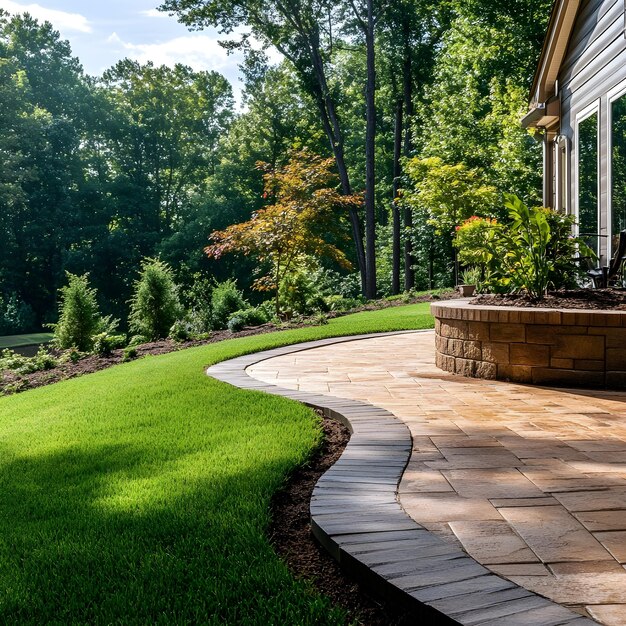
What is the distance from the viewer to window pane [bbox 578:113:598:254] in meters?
8.19

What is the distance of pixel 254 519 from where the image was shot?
2490 millimetres

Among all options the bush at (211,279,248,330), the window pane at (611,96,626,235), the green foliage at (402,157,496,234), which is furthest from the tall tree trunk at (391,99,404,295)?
the window pane at (611,96,626,235)

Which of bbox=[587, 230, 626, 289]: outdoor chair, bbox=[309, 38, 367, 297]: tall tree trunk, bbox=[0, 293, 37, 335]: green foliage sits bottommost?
bbox=[0, 293, 37, 335]: green foliage

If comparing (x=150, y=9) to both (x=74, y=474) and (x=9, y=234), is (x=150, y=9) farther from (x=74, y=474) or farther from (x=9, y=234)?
(x=74, y=474)

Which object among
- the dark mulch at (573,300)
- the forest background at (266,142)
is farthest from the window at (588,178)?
the forest background at (266,142)

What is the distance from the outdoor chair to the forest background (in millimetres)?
7628

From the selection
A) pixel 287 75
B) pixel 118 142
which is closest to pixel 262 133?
pixel 287 75

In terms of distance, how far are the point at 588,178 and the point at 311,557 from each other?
7.48m

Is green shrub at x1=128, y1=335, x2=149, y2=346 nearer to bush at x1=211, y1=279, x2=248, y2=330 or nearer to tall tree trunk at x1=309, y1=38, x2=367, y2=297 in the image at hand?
bush at x1=211, y1=279, x2=248, y2=330

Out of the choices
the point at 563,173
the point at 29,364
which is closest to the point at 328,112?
the point at 563,173

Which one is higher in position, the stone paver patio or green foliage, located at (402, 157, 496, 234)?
green foliage, located at (402, 157, 496, 234)

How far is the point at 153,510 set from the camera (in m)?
2.63

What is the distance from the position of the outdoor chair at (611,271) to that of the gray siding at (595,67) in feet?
3.59

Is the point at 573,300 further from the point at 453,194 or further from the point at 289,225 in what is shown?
the point at 453,194
